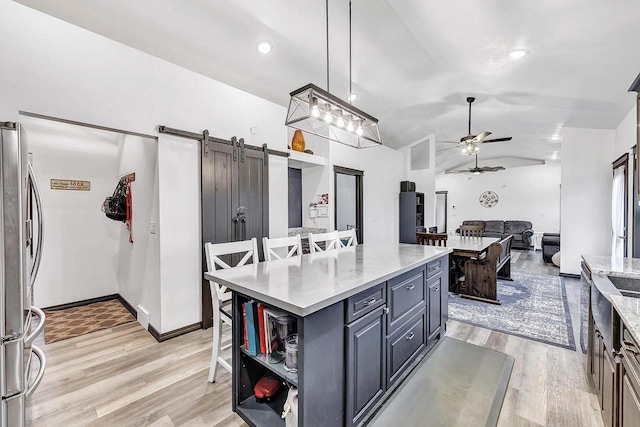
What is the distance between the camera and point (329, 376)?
1422 millimetres

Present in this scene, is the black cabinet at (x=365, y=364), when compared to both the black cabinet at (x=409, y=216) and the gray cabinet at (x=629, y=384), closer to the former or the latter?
the gray cabinet at (x=629, y=384)

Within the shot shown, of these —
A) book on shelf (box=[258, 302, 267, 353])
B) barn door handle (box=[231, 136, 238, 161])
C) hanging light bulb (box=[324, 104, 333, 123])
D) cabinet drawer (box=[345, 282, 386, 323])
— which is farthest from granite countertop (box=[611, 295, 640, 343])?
barn door handle (box=[231, 136, 238, 161])

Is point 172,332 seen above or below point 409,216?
below

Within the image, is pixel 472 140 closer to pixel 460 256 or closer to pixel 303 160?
pixel 460 256

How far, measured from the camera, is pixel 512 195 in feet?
31.9

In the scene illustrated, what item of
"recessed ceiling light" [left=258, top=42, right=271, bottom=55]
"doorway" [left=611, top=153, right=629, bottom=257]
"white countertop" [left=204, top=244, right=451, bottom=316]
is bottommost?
"white countertop" [left=204, top=244, right=451, bottom=316]

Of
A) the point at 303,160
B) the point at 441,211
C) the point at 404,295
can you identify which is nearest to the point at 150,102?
the point at 303,160

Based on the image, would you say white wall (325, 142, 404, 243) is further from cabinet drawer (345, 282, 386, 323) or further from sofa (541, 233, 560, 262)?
sofa (541, 233, 560, 262)

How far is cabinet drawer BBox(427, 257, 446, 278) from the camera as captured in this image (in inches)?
95.8

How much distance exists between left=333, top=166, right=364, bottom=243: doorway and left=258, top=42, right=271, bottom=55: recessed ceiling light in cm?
276

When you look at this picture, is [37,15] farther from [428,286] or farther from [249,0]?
[428,286]

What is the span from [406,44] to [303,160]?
78.8 inches

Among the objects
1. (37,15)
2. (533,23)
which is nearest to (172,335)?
(37,15)

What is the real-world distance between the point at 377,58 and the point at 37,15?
2.91 m
